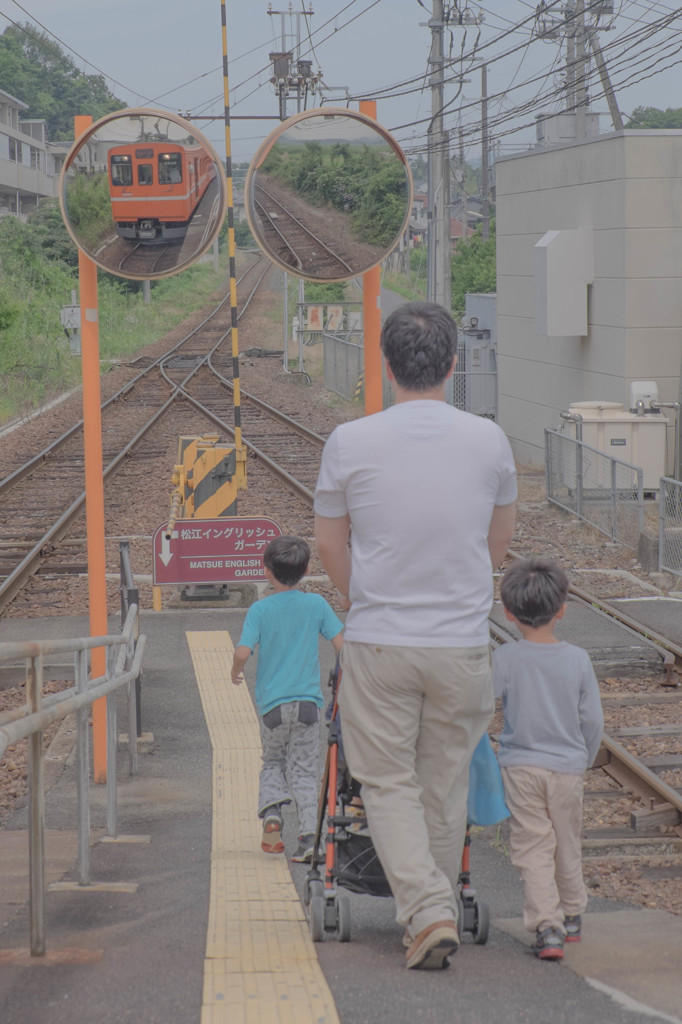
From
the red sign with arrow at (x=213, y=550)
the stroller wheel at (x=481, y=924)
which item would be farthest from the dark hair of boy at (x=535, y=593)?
the red sign with arrow at (x=213, y=550)

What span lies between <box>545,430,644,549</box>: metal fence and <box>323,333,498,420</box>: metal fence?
712cm

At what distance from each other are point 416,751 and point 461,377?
22.5m

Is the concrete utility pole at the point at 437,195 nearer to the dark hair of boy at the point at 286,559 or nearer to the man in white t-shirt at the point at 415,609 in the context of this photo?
the dark hair of boy at the point at 286,559

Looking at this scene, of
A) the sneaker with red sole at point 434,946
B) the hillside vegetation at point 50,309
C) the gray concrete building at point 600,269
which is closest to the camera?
the sneaker with red sole at point 434,946

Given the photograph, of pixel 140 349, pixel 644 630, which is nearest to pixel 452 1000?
pixel 644 630

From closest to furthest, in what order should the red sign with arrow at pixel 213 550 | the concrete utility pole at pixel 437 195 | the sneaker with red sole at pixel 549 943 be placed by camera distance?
1. the sneaker with red sole at pixel 549 943
2. the red sign with arrow at pixel 213 550
3. the concrete utility pole at pixel 437 195

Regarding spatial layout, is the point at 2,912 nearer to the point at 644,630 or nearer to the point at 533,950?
the point at 533,950

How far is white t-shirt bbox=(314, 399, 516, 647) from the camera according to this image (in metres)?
3.23

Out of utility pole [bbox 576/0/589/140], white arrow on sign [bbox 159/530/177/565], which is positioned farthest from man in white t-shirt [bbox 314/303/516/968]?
utility pole [bbox 576/0/589/140]

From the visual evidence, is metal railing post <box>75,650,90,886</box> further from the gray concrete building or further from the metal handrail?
the gray concrete building

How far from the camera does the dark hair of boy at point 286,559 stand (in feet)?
15.2

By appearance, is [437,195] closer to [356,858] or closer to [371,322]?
[371,322]

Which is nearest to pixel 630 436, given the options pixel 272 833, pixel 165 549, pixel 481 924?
pixel 165 549

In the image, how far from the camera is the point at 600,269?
16.7 meters
